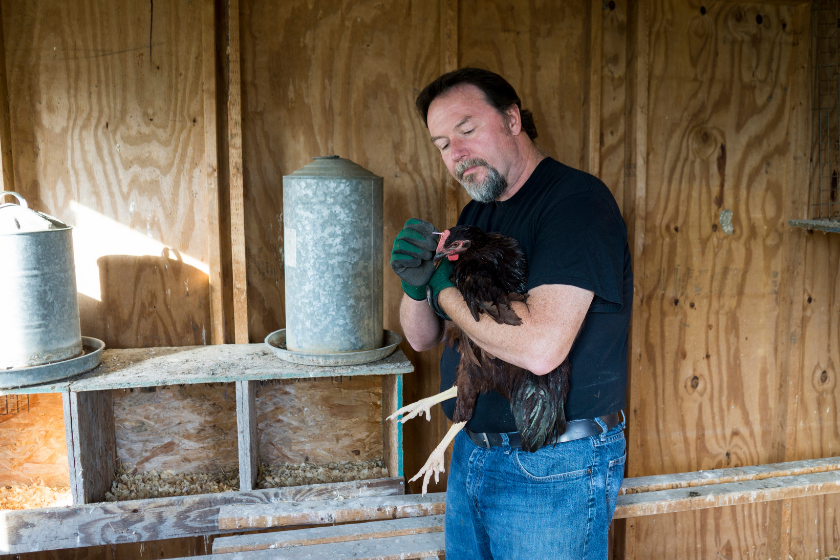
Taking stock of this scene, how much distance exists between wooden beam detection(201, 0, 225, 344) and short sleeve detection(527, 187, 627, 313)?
4.93 ft

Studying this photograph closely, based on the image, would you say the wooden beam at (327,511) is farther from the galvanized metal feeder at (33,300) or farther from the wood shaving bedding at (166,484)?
the galvanized metal feeder at (33,300)

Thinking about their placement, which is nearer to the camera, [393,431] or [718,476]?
[393,431]

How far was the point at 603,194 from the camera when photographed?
154 cm

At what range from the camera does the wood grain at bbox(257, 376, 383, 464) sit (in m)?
2.64

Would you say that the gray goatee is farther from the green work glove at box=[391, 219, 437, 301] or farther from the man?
the green work glove at box=[391, 219, 437, 301]

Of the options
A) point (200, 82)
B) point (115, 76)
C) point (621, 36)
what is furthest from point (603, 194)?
point (115, 76)

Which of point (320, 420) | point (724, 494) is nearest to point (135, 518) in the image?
point (320, 420)

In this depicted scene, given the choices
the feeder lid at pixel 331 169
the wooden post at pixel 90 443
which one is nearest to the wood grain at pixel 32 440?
the wooden post at pixel 90 443

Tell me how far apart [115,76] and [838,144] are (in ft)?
10.8

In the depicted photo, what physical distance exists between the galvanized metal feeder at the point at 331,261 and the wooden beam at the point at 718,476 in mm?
1178

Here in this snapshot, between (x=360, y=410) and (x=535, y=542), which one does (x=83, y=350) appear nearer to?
(x=360, y=410)

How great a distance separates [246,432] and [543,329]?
1.30m

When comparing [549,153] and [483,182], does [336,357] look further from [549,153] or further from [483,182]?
[549,153]

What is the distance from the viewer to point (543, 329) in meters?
1.40
